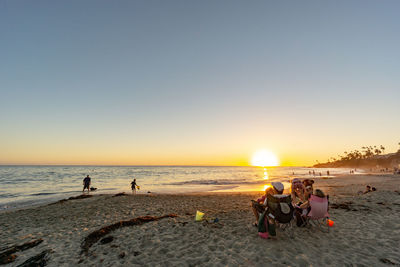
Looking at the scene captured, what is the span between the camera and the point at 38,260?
5.72 metres

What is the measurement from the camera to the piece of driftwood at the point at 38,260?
5509 millimetres

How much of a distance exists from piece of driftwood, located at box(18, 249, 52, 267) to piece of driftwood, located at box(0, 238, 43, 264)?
62 centimetres

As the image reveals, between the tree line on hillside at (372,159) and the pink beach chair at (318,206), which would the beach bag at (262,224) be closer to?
the pink beach chair at (318,206)

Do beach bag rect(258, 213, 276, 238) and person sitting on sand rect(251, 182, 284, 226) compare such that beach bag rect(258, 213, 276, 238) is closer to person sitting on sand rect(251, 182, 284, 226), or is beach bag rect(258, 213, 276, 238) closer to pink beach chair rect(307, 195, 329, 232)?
person sitting on sand rect(251, 182, 284, 226)

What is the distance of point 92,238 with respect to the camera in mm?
7109

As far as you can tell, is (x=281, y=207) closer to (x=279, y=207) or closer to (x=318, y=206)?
(x=279, y=207)

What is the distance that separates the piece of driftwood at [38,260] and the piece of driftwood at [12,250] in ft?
2.04

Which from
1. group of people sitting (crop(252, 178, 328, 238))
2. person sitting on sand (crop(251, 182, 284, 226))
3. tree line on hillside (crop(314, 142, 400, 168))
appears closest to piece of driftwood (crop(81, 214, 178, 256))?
person sitting on sand (crop(251, 182, 284, 226))

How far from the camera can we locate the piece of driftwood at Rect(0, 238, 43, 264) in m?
5.84

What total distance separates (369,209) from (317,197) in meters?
6.43

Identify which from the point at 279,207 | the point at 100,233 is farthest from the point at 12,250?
the point at 279,207

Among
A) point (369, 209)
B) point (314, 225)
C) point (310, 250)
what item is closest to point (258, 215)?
point (310, 250)

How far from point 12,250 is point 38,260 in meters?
1.71

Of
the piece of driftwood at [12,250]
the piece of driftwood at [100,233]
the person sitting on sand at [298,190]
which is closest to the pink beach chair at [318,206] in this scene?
the person sitting on sand at [298,190]
